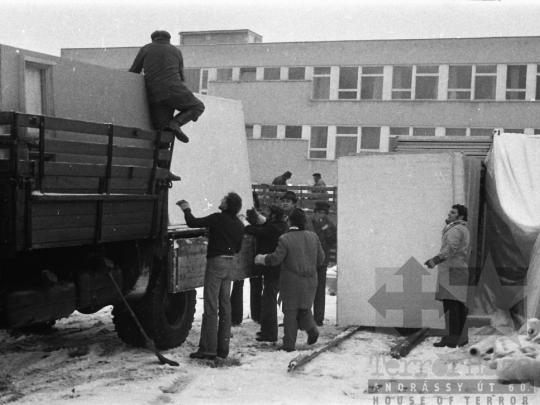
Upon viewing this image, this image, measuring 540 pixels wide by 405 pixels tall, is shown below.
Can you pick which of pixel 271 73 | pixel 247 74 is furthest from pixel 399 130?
pixel 247 74

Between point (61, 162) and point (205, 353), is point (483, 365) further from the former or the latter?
point (61, 162)

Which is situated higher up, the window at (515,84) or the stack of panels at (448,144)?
the window at (515,84)

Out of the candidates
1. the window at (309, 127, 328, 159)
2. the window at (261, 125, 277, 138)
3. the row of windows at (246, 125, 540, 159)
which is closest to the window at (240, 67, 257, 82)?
the row of windows at (246, 125, 540, 159)

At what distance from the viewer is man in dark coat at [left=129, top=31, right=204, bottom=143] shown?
8836 mm

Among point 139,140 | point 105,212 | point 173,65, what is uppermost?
point 173,65

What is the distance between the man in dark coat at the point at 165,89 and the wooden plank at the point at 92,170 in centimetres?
77

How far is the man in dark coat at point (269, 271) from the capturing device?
1008 centimetres

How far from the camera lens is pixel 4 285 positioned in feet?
22.3

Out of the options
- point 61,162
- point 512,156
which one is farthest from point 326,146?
point 61,162

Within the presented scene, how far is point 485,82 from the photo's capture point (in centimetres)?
3391

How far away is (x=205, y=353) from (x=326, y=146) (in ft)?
89.4

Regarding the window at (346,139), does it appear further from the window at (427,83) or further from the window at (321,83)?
the window at (427,83)

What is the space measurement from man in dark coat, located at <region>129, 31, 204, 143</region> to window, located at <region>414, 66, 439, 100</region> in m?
26.6

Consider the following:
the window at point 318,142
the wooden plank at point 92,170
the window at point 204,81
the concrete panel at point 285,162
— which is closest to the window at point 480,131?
the concrete panel at point 285,162
